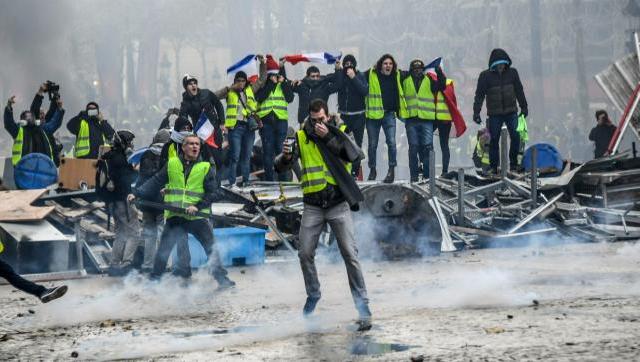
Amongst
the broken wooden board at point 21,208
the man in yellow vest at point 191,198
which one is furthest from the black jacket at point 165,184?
the broken wooden board at point 21,208

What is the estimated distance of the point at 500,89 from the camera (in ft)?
55.8

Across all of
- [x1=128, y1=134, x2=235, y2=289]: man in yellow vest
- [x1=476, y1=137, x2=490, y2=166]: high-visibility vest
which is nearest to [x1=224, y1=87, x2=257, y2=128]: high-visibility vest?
[x1=128, y1=134, x2=235, y2=289]: man in yellow vest

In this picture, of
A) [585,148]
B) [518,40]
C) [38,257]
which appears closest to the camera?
[38,257]

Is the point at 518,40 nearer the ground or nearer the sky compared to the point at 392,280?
nearer the sky

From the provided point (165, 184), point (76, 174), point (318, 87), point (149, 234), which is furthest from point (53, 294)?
point (76, 174)

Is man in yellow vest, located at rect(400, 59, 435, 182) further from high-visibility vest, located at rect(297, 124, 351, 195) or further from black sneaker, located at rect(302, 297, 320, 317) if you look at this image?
black sneaker, located at rect(302, 297, 320, 317)

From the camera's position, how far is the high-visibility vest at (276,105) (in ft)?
56.2

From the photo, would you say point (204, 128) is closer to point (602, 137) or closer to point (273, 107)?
point (273, 107)

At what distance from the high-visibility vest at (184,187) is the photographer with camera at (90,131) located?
23.0 feet

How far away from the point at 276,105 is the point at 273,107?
64mm

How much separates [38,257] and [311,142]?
219 inches

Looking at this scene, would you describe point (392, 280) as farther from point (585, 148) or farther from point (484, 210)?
point (585, 148)

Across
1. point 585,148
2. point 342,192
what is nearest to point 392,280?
point 342,192

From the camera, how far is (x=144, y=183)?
12742 millimetres
